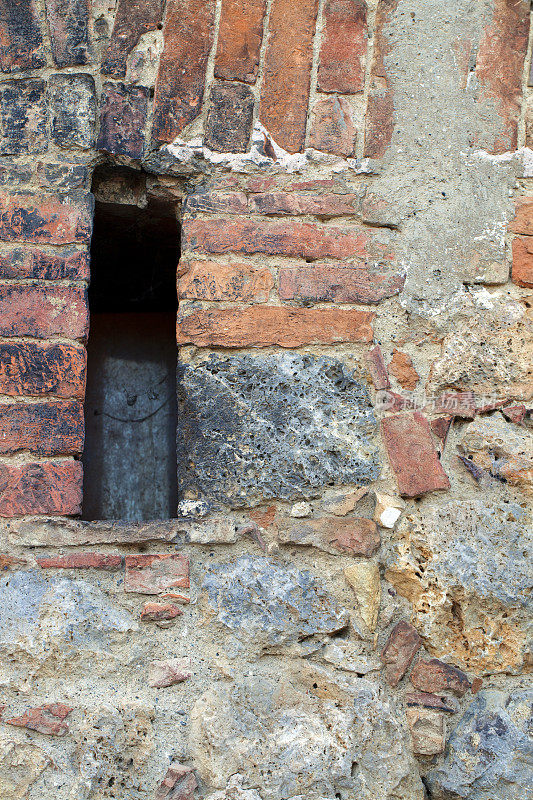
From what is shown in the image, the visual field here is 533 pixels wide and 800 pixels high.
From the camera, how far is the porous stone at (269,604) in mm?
1570

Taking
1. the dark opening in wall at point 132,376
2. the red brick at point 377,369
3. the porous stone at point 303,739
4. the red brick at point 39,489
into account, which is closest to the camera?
the porous stone at point 303,739

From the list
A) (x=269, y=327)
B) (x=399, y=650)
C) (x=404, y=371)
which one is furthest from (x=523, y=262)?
(x=399, y=650)

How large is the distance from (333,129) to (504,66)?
1.39 ft

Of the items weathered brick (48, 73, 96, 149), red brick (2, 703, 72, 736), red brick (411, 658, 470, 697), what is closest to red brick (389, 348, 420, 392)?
red brick (411, 658, 470, 697)

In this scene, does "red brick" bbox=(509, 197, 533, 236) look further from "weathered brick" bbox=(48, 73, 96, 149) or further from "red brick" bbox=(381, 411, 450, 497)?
"weathered brick" bbox=(48, 73, 96, 149)

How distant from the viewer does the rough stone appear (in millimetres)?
1616

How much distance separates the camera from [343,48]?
5.92ft

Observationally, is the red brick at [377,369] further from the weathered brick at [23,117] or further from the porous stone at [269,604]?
the weathered brick at [23,117]

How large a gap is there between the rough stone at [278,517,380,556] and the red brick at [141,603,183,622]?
0.25m

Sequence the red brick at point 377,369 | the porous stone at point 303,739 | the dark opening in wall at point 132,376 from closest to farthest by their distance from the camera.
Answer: the porous stone at point 303,739, the red brick at point 377,369, the dark opening in wall at point 132,376

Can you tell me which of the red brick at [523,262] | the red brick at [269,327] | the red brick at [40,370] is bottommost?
the red brick at [40,370]

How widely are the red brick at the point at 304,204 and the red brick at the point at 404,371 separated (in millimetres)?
340

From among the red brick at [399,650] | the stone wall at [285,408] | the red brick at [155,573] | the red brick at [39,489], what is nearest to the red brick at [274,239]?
the stone wall at [285,408]

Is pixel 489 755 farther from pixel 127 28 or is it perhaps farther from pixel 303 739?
pixel 127 28
